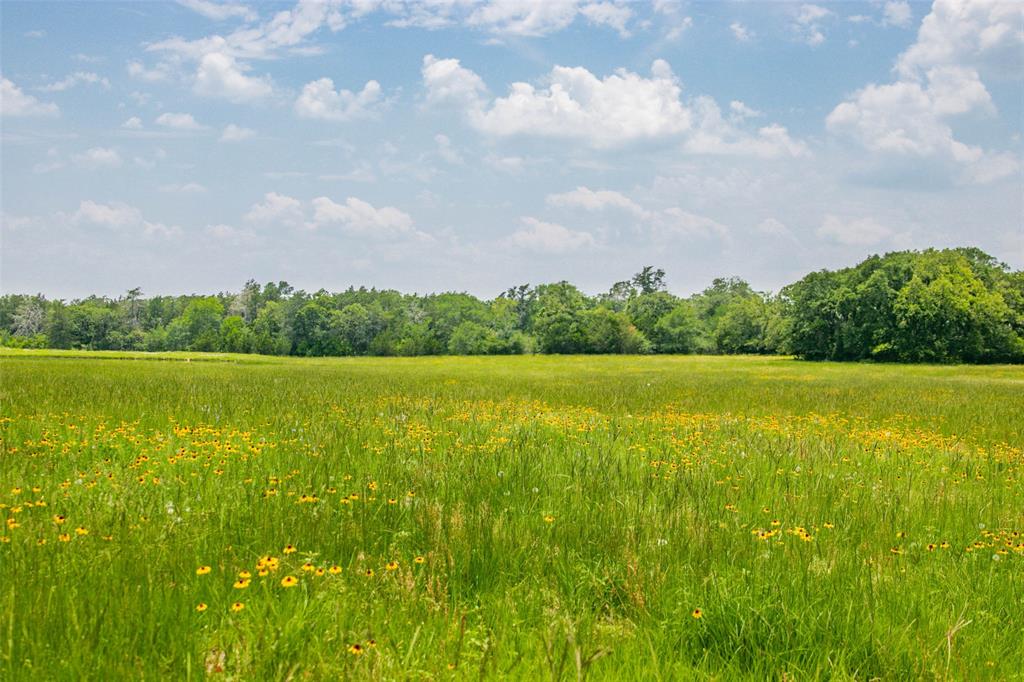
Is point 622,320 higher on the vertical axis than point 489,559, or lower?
higher

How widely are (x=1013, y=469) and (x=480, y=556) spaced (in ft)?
27.3

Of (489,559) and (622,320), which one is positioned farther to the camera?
(622,320)

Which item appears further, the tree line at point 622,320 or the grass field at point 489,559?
the tree line at point 622,320

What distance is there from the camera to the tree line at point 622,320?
6775 centimetres

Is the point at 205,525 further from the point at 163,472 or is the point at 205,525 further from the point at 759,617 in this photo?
the point at 759,617

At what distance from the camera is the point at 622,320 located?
112 m

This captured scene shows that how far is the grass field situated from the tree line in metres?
72.9

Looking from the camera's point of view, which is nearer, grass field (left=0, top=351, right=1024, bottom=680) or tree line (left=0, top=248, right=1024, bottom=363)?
grass field (left=0, top=351, right=1024, bottom=680)

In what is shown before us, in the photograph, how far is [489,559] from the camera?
4.15m

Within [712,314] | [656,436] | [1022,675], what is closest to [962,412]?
[656,436]

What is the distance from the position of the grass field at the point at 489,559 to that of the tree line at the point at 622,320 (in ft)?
239

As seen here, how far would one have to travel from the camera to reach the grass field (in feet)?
9.37

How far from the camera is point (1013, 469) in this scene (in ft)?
27.2

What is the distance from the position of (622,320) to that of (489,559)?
110 m
